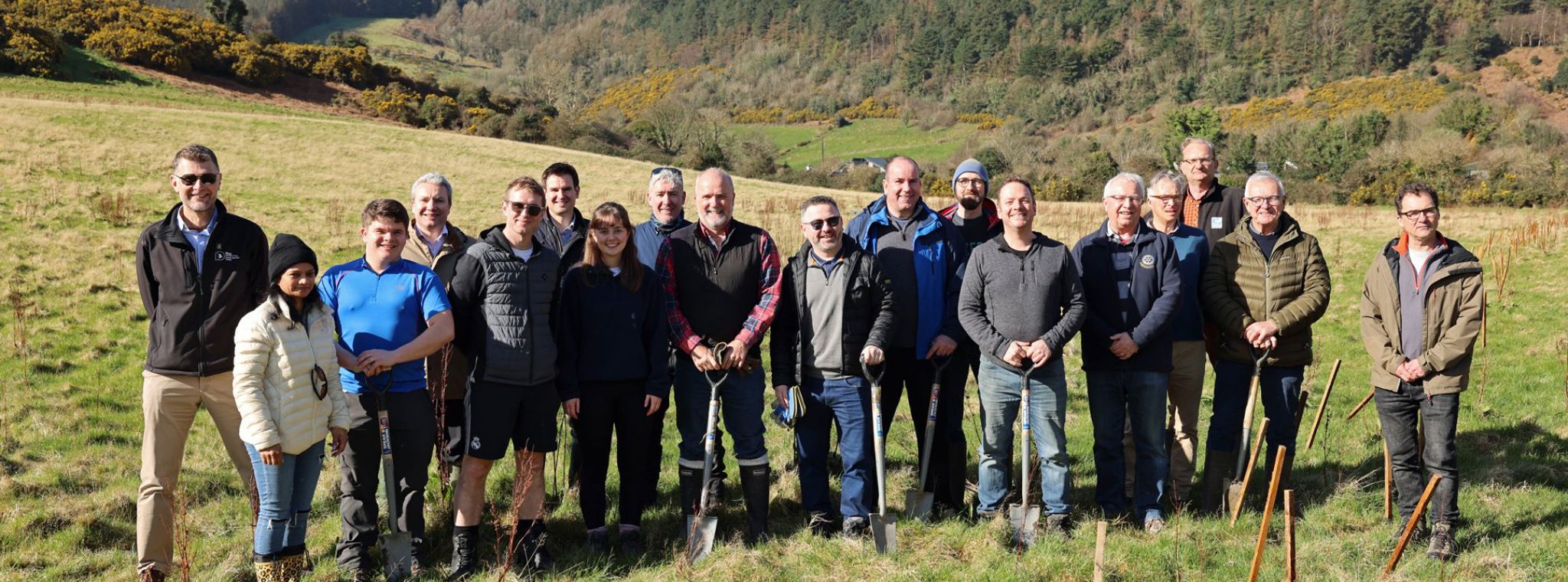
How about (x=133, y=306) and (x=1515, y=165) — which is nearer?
(x=133, y=306)

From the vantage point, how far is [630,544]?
564 centimetres

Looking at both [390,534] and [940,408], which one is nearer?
[390,534]

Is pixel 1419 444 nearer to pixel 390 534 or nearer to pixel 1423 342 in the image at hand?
pixel 1423 342

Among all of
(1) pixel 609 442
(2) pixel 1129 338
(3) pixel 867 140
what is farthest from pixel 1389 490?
(3) pixel 867 140

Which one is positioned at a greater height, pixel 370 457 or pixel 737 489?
pixel 370 457

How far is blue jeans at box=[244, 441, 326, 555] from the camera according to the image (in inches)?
180

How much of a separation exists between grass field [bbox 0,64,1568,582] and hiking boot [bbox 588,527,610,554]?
0.07m

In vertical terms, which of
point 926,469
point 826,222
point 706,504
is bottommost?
point 706,504

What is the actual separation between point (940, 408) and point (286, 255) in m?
3.86

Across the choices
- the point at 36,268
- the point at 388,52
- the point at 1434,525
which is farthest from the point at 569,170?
the point at 388,52

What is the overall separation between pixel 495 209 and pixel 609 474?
51.5 ft

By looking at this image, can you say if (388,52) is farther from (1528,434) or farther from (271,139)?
(1528,434)

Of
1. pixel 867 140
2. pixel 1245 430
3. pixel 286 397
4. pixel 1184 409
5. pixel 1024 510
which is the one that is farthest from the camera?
pixel 867 140

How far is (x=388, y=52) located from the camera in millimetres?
166625
